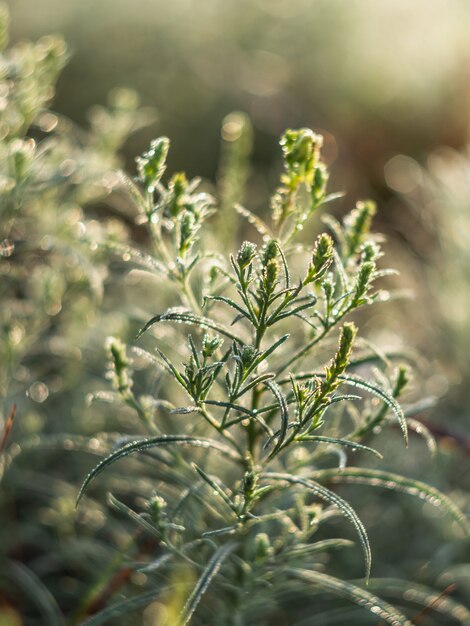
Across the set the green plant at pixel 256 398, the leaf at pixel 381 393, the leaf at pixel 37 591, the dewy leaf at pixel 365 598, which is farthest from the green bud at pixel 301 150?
the leaf at pixel 37 591

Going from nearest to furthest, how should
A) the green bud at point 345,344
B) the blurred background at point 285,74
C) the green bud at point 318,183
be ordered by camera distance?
1. the green bud at point 345,344
2. the green bud at point 318,183
3. the blurred background at point 285,74

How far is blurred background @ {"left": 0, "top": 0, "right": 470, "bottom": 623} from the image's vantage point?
3.07 metres

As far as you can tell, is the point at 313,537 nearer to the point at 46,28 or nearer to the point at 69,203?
the point at 69,203

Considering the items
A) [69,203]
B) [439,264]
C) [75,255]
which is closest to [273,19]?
[439,264]

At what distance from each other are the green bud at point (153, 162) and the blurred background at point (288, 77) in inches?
57.3

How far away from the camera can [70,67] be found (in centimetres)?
391

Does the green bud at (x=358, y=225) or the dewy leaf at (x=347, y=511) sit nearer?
the dewy leaf at (x=347, y=511)

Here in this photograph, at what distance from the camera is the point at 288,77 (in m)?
3.67

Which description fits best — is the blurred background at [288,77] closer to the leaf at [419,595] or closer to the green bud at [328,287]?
the leaf at [419,595]

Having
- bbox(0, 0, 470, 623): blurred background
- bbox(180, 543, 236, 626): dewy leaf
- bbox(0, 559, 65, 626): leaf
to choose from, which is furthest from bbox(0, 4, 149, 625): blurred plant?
bbox(0, 0, 470, 623): blurred background

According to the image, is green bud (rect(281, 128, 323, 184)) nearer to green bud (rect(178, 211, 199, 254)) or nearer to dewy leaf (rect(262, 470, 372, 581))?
green bud (rect(178, 211, 199, 254))

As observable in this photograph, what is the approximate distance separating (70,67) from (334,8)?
1603 mm

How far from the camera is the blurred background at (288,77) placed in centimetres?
307

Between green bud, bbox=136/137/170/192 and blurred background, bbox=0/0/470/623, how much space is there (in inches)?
57.3
